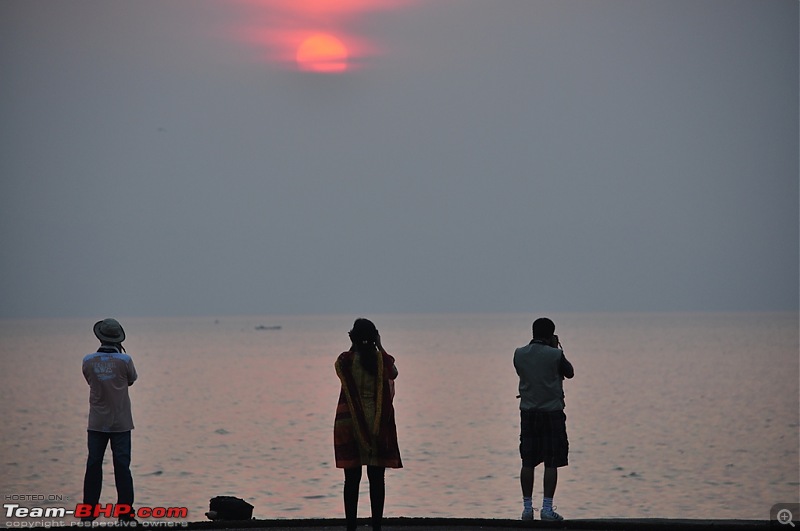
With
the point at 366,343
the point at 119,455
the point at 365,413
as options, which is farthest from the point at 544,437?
the point at 119,455

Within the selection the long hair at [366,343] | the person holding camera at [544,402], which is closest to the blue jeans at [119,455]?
the long hair at [366,343]

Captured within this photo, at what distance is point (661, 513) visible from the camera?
26.0m

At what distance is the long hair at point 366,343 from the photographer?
33.5 feet

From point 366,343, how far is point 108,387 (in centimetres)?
276

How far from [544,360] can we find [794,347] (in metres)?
130

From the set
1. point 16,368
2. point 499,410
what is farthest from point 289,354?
point 499,410

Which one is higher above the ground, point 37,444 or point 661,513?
point 37,444

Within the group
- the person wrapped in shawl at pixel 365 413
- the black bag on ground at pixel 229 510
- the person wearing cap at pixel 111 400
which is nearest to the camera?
the person wrapped in shawl at pixel 365 413

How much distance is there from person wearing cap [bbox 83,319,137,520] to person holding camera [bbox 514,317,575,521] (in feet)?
12.6

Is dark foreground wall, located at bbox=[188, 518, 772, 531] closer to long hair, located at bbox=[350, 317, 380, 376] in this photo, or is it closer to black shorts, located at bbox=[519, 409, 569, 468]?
black shorts, located at bbox=[519, 409, 569, 468]

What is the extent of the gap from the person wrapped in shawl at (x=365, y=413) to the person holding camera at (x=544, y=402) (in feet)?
6.14

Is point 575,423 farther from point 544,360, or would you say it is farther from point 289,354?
point 289,354

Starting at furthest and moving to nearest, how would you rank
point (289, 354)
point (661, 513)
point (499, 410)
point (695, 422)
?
point (289, 354) < point (499, 410) < point (695, 422) < point (661, 513)

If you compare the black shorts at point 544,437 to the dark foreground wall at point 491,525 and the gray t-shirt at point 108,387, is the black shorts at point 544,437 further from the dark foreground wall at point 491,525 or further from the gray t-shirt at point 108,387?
the gray t-shirt at point 108,387
